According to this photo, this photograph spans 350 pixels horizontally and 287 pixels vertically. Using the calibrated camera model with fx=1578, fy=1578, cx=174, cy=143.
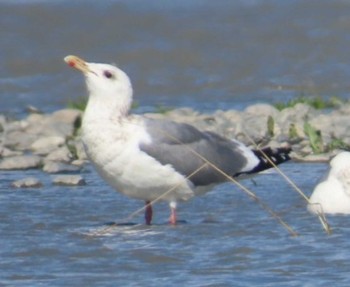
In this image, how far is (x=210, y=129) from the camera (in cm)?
1280

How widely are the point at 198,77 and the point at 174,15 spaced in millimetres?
3118

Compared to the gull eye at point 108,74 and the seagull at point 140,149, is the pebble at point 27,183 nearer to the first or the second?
the seagull at point 140,149

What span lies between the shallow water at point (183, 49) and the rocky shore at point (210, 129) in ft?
5.68

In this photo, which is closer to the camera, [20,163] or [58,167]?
[58,167]

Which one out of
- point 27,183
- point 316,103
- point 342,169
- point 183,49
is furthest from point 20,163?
point 183,49

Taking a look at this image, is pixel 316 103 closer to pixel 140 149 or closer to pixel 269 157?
pixel 269 157

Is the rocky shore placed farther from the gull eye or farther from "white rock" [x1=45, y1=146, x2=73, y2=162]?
the gull eye

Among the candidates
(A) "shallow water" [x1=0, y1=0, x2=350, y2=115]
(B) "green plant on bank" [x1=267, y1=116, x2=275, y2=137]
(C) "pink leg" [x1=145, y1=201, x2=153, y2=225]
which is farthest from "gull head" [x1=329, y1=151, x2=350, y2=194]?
(A) "shallow water" [x1=0, y1=0, x2=350, y2=115]

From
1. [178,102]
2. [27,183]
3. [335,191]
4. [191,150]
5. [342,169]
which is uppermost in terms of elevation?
[191,150]

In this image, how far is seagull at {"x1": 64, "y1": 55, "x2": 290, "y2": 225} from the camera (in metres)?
8.75

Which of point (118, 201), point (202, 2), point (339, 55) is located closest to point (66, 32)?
point (202, 2)

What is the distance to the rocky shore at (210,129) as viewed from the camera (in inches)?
458

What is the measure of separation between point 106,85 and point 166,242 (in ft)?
3.78

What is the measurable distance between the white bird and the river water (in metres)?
0.12
